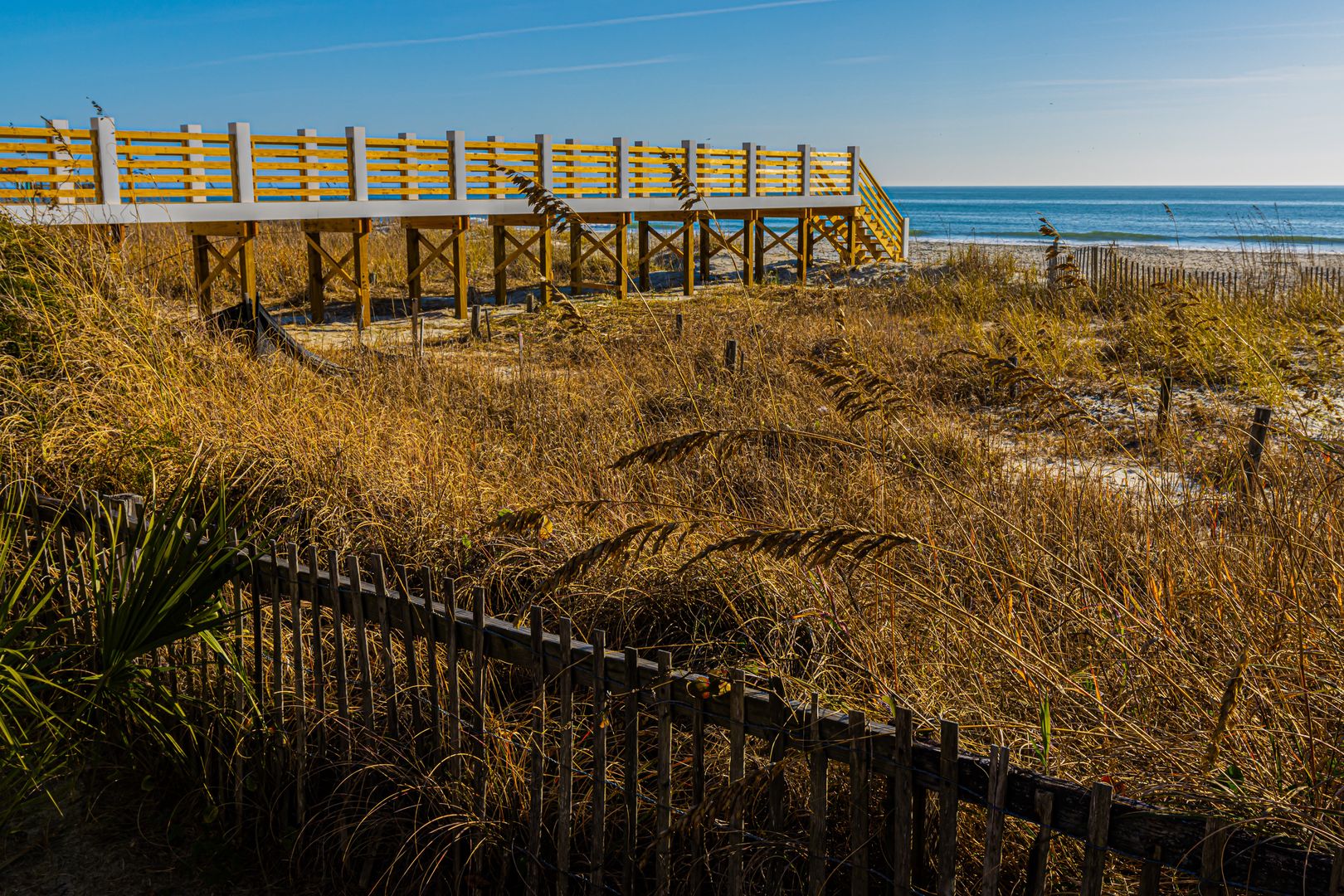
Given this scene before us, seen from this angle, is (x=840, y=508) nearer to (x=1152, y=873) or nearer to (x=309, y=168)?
(x=1152, y=873)

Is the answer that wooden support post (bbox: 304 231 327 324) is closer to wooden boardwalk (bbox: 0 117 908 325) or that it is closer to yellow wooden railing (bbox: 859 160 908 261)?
wooden boardwalk (bbox: 0 117 908 325)

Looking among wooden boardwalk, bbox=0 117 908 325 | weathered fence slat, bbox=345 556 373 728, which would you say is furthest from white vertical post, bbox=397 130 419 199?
weathered fence slat, bbox=345 556 373 728

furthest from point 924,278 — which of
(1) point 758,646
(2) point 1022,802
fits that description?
(2) point 1022,802

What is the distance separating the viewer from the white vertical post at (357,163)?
62.5ft

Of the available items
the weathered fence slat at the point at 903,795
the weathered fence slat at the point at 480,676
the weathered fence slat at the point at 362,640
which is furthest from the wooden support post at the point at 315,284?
the weathered fence slat at the point at 903,795

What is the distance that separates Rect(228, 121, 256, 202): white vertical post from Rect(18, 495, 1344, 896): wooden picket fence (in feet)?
44.8

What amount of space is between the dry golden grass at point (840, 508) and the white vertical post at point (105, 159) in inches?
282

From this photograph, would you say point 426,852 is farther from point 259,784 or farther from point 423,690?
point 259,784

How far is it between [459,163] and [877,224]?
46.7ft

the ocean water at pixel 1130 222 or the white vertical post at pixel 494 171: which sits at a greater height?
the ocean water at pixel 1130 222

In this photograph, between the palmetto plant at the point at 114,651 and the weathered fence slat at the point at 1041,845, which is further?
the palmetto plant at the point at 114,651

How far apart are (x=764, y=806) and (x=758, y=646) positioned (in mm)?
763

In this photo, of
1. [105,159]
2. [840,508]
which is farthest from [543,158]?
[840,508]

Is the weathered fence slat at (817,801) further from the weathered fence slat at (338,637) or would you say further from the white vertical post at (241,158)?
the white vertical post at (241,158)
